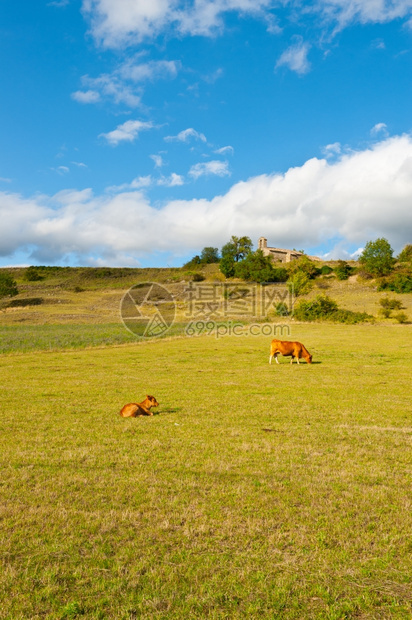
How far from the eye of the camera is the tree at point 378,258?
10631cm

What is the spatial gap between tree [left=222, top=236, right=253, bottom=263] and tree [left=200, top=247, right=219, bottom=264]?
58.5 ft

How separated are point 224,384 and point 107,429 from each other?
805 cm

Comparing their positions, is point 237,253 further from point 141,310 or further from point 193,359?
point 193,359

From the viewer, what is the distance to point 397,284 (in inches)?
3531

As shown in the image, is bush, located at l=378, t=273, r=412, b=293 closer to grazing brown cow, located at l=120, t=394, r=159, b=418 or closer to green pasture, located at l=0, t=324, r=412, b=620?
green pasture, located at l=0, t=324, r=412, b=620

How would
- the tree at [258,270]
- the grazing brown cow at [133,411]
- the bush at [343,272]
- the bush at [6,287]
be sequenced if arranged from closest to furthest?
the grazing brown cow at [133,411], the bush at [6,287], the tree at [258,270], the bush at [343,272]

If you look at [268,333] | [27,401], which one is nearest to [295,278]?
[268,333]

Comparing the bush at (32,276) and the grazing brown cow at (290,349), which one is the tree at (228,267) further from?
the grazing brown cow at (290,349)

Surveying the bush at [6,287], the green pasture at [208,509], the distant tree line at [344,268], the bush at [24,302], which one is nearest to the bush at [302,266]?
the distant tree line at [344,268]

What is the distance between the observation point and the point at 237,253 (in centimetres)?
14388

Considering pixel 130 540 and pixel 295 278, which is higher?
pixel 295 278

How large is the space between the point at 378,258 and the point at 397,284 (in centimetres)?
2153

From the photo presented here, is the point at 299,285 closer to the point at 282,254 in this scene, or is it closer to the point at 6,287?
the point at 6,287

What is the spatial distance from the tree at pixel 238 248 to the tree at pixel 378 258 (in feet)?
140
